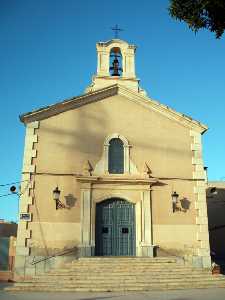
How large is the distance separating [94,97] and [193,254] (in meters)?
7.42

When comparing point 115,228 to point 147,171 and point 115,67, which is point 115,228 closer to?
point 147,171

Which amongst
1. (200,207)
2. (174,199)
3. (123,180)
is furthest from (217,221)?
(123,180)

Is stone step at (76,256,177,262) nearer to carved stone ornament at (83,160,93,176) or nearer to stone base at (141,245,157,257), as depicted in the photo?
stone base at (141,245,157,257)

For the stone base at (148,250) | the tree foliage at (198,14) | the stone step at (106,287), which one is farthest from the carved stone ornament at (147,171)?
the tree foliage at (198,14)

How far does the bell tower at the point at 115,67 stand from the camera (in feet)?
53.6

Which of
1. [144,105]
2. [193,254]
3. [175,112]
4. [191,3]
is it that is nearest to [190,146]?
[175,112]

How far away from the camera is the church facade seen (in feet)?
42.9

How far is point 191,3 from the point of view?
8.35 meters

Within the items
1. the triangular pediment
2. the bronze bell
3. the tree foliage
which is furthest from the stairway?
the bronze bell

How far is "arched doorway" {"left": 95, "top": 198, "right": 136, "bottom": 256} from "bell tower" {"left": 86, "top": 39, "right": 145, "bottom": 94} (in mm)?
5415

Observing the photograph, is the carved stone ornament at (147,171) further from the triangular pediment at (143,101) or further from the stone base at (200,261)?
the stone base at (200,261)

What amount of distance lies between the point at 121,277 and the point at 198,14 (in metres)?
8.20

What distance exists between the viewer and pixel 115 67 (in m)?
16.9

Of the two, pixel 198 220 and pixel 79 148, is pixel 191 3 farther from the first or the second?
pixel 198 220
